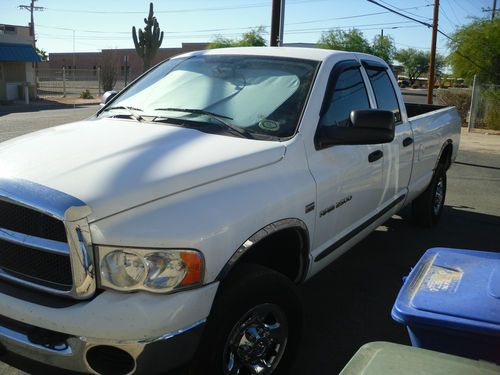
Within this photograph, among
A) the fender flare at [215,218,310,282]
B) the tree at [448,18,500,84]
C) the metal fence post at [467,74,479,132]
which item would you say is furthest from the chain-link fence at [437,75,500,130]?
the fender flare at [215,218,310,282]

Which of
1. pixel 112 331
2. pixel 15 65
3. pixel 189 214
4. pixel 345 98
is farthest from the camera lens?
pixel 15 65

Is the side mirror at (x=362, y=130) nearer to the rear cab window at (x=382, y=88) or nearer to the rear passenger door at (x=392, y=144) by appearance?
the rear passenger door at (x=392, y=144)

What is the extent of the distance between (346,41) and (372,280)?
38129mm

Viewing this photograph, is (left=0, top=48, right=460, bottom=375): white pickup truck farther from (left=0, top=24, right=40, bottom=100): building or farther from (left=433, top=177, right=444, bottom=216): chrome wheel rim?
(left=0, top=24, right=40, bottom=100): building

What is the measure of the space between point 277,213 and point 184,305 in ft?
2.59

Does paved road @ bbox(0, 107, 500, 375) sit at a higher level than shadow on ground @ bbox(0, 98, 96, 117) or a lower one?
lower

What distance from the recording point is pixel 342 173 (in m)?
3.41

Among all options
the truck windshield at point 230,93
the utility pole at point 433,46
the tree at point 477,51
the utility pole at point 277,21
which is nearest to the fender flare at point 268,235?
the truck windshield at point 230,93

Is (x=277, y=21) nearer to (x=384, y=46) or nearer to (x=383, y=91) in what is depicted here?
(x=383, y=91)

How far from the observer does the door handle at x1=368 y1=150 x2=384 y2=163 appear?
3824mm

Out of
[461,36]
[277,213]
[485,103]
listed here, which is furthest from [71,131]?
[461,36]

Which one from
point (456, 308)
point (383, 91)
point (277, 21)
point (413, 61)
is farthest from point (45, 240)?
point (413, 61)

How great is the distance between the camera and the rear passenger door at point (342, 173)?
322 cm

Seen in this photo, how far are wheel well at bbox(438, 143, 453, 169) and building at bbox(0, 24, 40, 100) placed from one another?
30808 millimetres
